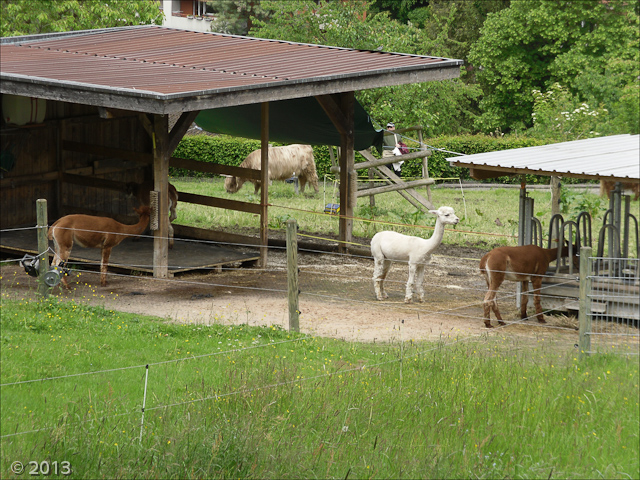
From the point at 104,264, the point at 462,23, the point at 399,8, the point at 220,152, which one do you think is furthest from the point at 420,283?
the point at 399,8

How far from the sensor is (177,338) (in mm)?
9586

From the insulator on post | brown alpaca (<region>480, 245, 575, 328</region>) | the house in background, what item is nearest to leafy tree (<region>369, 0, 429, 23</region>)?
the house in background

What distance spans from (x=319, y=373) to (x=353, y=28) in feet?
71.4

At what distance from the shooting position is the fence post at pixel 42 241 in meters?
10.7

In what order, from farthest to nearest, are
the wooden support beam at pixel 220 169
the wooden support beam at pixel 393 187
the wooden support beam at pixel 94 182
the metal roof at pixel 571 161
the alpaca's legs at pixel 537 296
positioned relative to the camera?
the wooden support beam at pixel 393 187 → the wooden support beam at pixel 94 182 → the wooden support beam at pixel 220 169 → the alpaca's legs at pixel 537 296 → the metal roof at pixel 571 161

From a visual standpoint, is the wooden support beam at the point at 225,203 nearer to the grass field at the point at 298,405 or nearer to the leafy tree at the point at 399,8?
the grass field at the point at 298,405

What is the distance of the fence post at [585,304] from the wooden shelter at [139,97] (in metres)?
5.27

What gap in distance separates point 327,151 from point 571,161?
18490 mm

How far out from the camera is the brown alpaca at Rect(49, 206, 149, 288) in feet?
40.8

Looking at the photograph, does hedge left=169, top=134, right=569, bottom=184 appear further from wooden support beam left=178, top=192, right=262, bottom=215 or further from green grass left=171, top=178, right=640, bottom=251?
wooden support beam left=178, top=192, right=262, bottom=215

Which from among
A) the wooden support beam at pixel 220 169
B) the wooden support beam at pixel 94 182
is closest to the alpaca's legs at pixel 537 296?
the wooden support beam at pixel 220 169

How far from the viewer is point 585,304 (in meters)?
8.70

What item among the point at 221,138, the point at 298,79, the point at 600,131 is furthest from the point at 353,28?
the point at 298,79

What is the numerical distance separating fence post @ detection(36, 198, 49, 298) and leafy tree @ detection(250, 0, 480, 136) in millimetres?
16312
